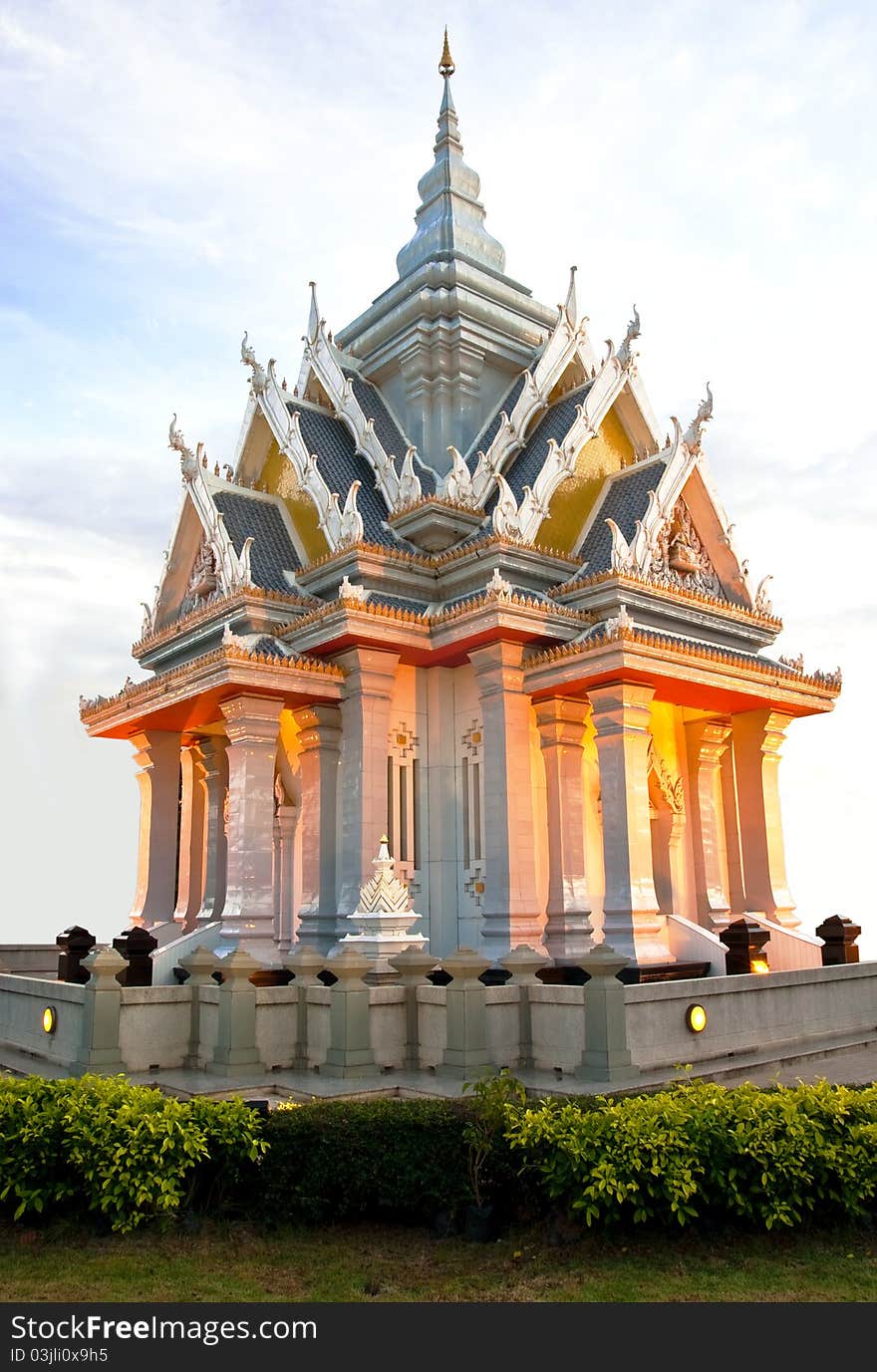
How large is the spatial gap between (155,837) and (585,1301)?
15.6 meters

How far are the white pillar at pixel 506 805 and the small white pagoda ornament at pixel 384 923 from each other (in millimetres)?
3248

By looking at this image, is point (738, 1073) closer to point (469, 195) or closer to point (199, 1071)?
point (199, 1071)

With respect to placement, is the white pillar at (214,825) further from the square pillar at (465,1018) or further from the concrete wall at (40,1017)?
the square pillar at (465,1018)

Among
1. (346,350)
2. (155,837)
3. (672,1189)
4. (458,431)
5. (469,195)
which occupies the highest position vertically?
(469,195)

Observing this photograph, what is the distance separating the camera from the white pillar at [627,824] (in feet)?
51.5

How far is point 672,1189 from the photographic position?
7191 mm

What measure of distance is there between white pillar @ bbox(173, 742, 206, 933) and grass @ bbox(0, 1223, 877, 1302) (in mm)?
12865

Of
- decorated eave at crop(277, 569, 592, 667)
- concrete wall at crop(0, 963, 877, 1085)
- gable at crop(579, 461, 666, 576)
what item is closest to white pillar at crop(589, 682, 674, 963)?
decorated eave at crop(277, 569, 592, 667)

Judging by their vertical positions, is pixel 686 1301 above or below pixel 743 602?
below

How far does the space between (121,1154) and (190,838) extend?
45.2ft

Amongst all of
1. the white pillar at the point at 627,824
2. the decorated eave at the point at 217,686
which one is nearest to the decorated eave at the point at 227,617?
the decorated eave at the point at 217,686

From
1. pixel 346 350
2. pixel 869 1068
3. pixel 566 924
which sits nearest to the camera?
pixel 869 1068

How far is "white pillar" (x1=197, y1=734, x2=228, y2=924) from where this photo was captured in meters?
19.7

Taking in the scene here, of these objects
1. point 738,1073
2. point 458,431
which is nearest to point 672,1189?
point 738,1073
